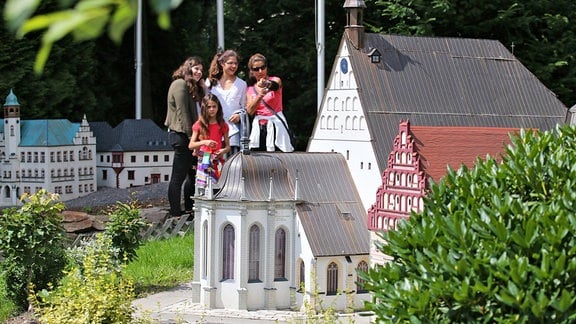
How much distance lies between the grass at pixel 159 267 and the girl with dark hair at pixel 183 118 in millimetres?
925

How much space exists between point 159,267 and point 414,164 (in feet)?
16.5

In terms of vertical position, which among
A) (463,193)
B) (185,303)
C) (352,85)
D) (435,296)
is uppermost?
(352,85)

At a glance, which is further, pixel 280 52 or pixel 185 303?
pixel 280 52

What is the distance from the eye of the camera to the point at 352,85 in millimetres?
16219

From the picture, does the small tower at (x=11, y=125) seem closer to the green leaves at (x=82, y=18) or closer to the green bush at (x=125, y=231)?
the green bush at (x=125, y=231)

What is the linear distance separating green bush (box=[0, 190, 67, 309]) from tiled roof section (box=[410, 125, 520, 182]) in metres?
5.00

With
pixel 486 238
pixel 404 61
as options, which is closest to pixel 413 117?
pixel 404 61

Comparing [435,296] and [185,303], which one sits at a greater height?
[435,296]

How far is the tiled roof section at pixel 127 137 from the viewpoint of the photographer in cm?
2220

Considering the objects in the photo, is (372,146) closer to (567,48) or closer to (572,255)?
(572,255)

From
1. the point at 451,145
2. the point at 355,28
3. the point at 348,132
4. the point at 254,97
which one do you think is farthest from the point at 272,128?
the point at 451,145

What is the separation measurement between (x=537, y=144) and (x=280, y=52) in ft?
57.4

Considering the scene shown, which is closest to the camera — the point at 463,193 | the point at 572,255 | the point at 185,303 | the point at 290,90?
the point at 572,255

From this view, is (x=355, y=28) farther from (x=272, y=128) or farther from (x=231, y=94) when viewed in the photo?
(x=231, y=94)
